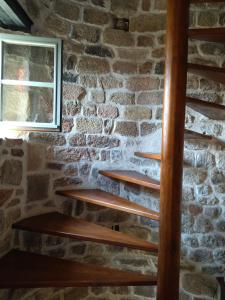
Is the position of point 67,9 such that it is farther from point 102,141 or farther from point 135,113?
point 102,141

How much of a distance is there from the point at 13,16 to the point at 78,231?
1.56 metres

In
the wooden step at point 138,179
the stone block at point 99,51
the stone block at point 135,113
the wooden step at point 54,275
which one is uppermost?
the stone block at point 99,51

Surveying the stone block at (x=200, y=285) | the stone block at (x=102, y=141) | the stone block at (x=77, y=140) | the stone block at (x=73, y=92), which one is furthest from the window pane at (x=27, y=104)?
the stone block at (x=200, y=285)

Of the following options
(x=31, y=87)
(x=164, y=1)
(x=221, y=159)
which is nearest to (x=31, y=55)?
(x=31, y=87)

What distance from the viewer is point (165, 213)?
129 centimetres

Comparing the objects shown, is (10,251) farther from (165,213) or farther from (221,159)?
(221,159)

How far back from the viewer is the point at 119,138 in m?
2.11

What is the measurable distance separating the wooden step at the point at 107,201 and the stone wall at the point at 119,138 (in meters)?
0.15

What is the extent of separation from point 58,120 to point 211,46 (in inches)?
54.6

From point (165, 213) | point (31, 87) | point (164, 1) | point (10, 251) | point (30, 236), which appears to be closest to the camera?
point (165, 213)

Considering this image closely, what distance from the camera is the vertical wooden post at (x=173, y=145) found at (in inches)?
48.6

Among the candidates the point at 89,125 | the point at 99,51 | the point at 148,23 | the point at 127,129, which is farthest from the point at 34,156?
the point at 148,23

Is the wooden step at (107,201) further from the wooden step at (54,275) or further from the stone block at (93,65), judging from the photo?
the stone block at (93,65)

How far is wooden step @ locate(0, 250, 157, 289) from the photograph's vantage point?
1.34m
